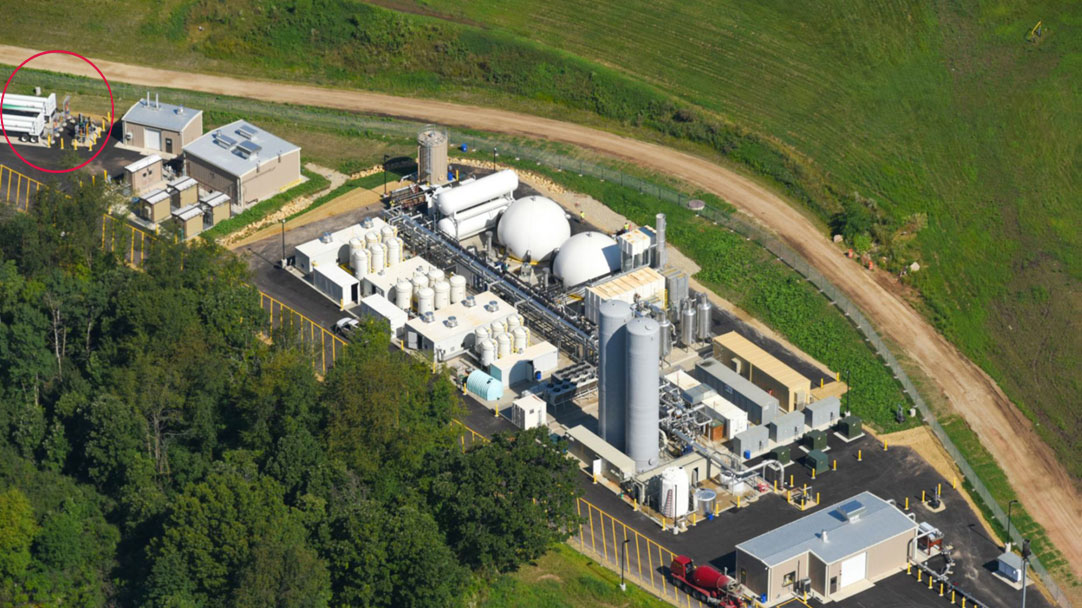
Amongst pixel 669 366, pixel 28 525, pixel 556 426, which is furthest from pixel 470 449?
pixel 28 525

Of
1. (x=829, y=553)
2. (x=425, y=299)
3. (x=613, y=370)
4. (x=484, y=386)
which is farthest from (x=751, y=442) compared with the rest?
(x=425, y=299)

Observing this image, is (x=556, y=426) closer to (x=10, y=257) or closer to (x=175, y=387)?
(x=175, y=387)

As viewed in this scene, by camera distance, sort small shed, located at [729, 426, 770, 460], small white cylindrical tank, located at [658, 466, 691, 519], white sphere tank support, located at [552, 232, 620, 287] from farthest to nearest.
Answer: white sphere tank support, located at [552, 232, 620, 287] → small shed, located at [729, 426, 770, 460] → small white cylindrical tank, located at [658, 466, 691, 519]

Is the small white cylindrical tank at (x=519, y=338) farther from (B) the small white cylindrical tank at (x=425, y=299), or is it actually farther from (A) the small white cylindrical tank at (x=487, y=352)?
(B) the small white cylindrical tank at (x=425, y=299)

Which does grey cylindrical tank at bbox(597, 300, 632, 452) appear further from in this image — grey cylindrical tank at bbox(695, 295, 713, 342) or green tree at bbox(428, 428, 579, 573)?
grey cylindrical tank at bbox(695, 295, 713, 342)

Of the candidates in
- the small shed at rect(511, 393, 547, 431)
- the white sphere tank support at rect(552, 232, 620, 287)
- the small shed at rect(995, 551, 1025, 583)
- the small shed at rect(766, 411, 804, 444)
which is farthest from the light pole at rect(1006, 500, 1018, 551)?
the white sphere tank support at rect(552, 232, 620, 287)

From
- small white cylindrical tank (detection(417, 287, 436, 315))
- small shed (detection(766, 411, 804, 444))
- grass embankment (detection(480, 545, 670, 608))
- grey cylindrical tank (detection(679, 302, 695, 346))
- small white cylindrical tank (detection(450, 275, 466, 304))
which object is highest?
small white cylindrical tank (detection(450, 275, 466, 304))

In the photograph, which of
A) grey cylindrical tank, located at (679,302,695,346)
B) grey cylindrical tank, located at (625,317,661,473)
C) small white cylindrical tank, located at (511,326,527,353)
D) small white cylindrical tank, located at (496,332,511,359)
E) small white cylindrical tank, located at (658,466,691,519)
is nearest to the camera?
grey cylindrical tank, located at (625,317,661,473)

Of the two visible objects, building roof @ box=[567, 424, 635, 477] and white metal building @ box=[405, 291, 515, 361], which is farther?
white metal building @ box=[405, 291, 515, 361]
